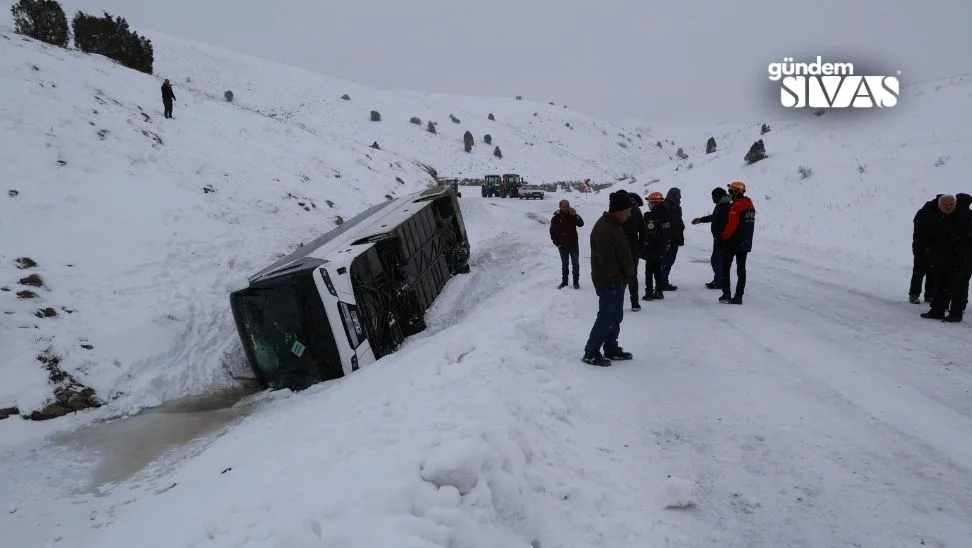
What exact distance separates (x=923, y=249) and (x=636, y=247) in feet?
13.6

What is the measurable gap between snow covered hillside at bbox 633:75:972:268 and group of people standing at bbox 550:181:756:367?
3128 mm

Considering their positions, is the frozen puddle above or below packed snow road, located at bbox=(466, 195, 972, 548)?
below

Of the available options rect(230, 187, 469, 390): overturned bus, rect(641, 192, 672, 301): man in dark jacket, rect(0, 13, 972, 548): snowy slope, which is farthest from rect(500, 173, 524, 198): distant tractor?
rect(641, 192, 672, 301): man in dark jacket

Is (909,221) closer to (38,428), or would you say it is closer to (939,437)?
(939,437)

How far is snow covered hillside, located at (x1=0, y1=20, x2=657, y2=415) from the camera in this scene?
339 inches

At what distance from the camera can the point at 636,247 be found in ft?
26.7

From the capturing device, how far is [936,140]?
17.2m

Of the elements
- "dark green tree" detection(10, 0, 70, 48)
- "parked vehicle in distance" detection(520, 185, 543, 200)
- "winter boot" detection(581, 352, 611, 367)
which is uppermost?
"dark green tree" detection(10, 0, 70, 48)

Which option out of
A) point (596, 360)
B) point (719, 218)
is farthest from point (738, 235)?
point (596, 360)

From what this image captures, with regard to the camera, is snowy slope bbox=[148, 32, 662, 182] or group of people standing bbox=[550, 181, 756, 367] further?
snowy slope bbox=[148, 32, 662, 182]

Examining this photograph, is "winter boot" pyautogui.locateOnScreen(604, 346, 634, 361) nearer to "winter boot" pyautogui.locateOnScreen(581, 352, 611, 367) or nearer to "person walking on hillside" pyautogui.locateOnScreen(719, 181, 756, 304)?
"winter boot" pyautogui.locateOnScreen(581, 352, 611, 367)

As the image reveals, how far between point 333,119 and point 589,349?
55.5 m

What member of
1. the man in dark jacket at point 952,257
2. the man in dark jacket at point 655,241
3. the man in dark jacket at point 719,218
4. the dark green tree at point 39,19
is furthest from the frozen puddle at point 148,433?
the dark green tree at point 39,19

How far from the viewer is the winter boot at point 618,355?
6.37m
